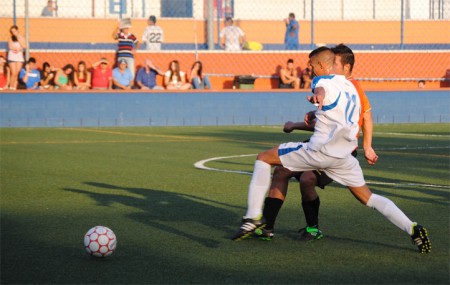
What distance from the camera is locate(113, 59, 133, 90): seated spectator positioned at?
23156 millimetres

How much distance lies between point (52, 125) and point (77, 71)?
66.4 inches

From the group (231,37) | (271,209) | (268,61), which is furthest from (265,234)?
(231,37)

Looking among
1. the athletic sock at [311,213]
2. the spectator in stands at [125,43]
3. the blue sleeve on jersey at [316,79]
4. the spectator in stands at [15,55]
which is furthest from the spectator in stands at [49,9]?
the blue sleeve on jersey at [316,79]

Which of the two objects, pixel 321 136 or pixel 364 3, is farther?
pixel 364 3

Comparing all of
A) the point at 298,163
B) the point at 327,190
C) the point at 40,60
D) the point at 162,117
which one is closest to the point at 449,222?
the point at 298,163

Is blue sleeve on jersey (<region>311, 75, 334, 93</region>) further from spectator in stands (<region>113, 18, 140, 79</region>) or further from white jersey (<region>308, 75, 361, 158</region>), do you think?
spectator in stands (<region>113, 18, 140, 79</region>)

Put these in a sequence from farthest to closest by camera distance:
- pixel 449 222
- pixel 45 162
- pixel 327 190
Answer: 1. pixel 45 162
2. pixel 327 190
3. pixel 449 222

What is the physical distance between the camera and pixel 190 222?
8031 millimetres

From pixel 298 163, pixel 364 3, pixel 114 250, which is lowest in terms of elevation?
pixel 114 250

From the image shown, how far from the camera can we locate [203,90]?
23.1 m

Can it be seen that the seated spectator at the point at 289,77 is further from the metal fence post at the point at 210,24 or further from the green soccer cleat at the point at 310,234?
the green soccer cleat at the point at 310,234

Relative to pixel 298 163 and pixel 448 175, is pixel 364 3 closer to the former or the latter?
pixel 448 175

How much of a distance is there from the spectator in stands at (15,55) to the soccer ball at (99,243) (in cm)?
1661

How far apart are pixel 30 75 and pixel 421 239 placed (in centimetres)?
1725
